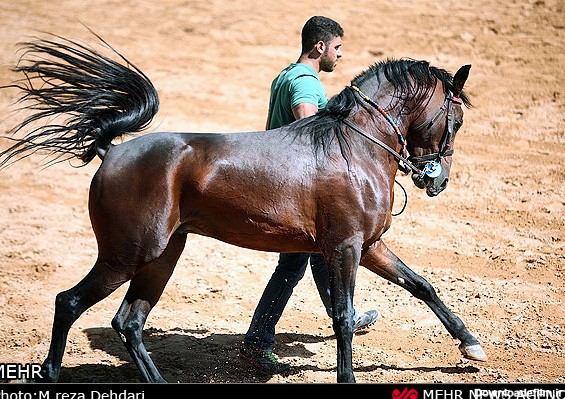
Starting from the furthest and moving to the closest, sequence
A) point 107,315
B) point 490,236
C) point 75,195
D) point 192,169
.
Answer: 1. point 75,195
2. point 490,236
3. point 107,315
4. point 192,169

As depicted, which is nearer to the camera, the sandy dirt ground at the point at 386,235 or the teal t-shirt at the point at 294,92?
the teal t-shirt at the point at 294,92

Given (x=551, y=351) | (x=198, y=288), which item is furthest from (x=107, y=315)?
(x=551, y=351)

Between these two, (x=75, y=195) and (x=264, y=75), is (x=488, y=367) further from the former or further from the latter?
(x=264, y=75)

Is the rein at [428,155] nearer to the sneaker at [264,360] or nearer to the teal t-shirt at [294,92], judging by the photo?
the teal t-shirt at [294,92]

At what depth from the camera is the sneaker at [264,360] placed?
5531 millimetres

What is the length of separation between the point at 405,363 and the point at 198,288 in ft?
7.47

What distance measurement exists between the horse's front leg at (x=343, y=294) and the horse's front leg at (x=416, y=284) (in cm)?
56

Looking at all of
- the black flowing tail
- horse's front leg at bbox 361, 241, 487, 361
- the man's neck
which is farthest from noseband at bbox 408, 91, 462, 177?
the black flowing tail

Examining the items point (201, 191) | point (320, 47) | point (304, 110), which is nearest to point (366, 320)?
point (304, 110)

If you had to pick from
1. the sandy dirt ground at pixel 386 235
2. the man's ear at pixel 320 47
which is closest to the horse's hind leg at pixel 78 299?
the sandy dirt ground at pixel 386 235

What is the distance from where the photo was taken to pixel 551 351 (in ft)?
19.0

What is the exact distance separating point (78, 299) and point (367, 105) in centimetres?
228

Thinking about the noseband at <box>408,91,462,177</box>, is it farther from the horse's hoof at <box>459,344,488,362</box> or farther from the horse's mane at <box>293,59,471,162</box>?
the horse's hoof at <box>459,344,488,362</box>

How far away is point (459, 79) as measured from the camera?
5.18 metres
